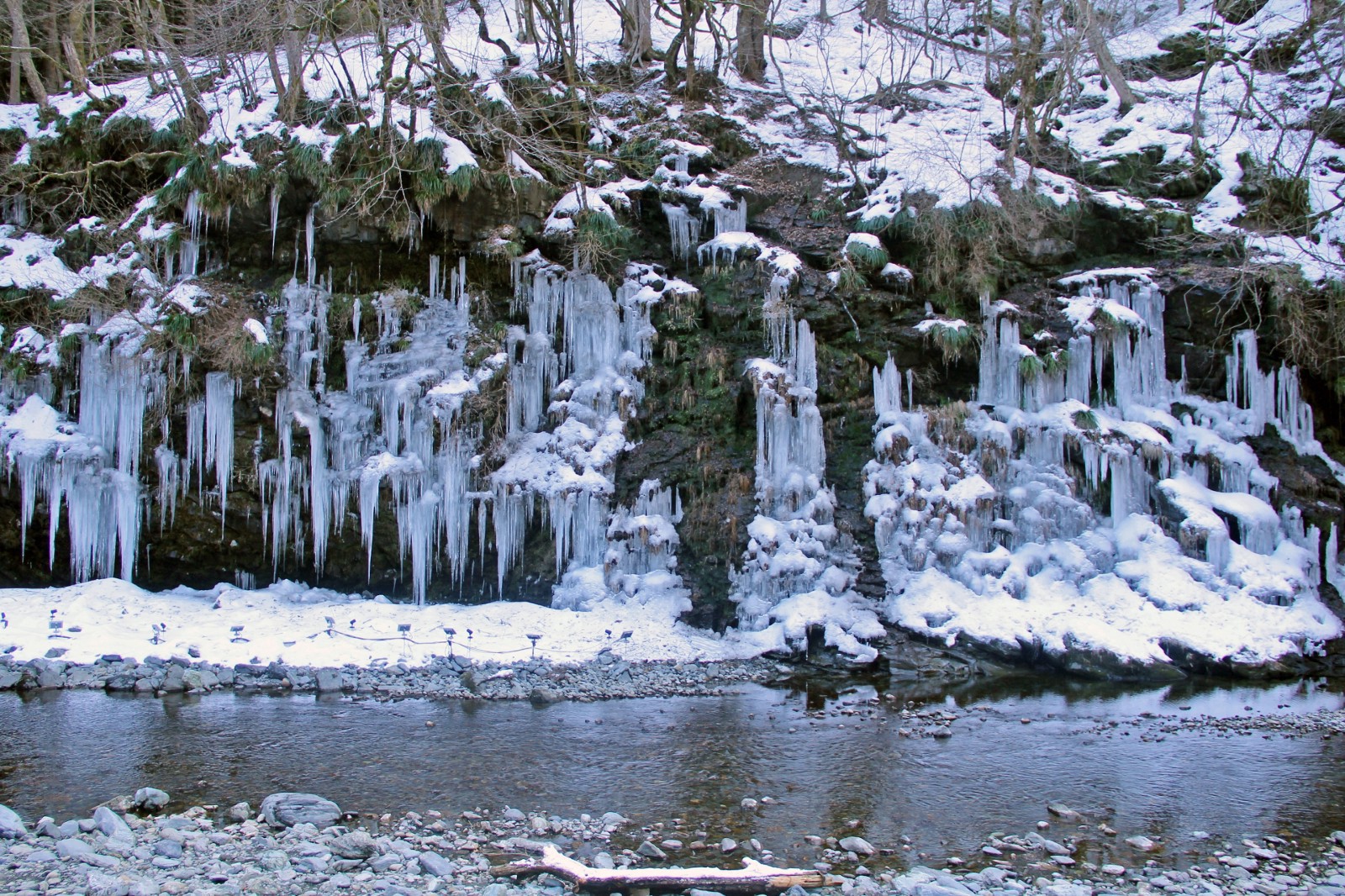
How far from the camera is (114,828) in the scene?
15.5ft

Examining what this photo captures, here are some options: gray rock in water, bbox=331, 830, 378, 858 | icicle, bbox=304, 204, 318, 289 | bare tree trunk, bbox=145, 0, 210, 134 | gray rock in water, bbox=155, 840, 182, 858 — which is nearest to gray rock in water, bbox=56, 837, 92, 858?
gray rock in water, bbox=155, 840, 182, 858

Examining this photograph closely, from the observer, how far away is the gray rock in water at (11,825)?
4605 mm

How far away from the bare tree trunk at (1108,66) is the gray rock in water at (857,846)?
42.3 ft

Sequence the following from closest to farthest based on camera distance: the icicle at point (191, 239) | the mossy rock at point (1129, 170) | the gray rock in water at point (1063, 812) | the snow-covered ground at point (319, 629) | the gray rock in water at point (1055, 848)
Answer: the gray rock in water at point (1055, 848)
the gray rock in water at point (1063, 812)
the snow-covered ground at point (319, 629)
the icicle at point (191, 239)
the mossy rock at point (1129, 170)

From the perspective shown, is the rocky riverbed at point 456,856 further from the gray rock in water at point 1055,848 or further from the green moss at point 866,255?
the green moss at point 866,255

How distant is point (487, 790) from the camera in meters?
5.80

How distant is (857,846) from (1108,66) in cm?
1451

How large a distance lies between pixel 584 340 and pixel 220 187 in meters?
5.10

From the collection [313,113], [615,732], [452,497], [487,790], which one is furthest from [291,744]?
[313,113]

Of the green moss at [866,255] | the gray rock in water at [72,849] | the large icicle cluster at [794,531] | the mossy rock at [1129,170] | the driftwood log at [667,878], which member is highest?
the mossy rock at [1129,170]

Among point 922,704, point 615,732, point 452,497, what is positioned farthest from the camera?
point 452,497

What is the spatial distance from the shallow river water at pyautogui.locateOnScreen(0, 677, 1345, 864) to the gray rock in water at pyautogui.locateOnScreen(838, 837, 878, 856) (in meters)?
0.14

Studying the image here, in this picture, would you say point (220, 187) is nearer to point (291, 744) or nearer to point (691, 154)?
point (691, 154)

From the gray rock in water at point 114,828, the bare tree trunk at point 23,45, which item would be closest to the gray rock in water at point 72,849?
the gray rock in water at point 114,828
